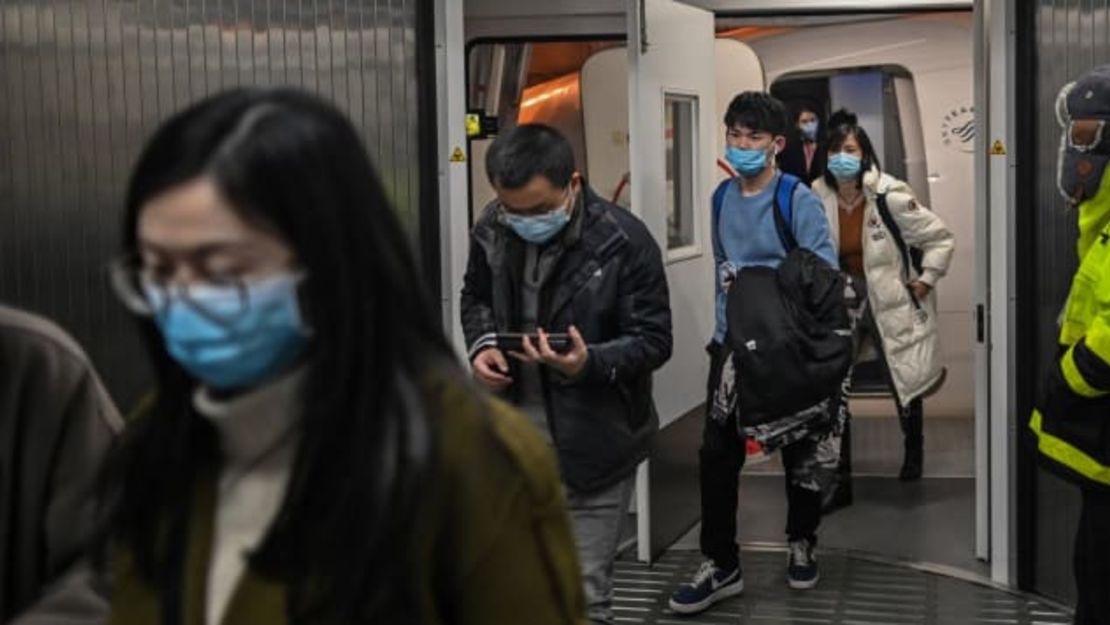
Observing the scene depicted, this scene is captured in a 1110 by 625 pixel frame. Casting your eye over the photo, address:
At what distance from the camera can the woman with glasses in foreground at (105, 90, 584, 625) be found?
4.10ft

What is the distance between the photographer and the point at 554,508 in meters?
1.33

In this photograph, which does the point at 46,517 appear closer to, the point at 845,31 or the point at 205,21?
the point at 205,21

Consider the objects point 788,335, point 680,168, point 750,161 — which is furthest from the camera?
point 680,168

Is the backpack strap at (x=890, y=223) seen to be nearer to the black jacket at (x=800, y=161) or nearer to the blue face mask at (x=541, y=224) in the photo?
the black jacket at (x=800, y=161)

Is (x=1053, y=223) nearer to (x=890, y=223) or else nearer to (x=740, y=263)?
(x=740, y=263)

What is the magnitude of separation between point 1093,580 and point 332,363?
2.68 meters

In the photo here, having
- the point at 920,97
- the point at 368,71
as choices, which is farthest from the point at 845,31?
the point at 368,71

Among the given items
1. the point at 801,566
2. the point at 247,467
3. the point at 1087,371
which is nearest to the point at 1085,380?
the point at 1087,371

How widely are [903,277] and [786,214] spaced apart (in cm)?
184

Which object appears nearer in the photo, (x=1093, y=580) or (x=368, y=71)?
(x=1093, y=580)

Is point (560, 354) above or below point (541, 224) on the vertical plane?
below

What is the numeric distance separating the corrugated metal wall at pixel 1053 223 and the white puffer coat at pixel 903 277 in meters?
1.52

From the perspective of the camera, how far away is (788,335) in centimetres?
446

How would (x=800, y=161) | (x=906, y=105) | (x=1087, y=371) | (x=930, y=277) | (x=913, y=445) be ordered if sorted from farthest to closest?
(x=906, y=105), (x=800, y=161), (x=913, y=445), (x=930, y=277), (x=1087, y=371)
